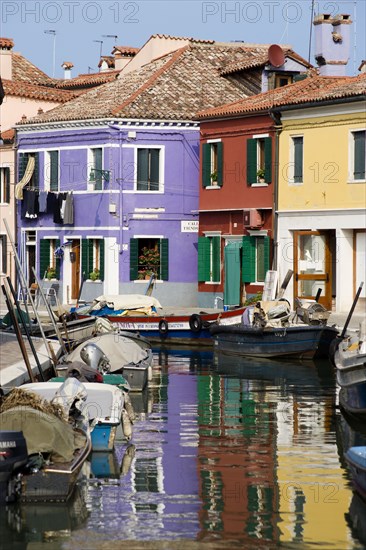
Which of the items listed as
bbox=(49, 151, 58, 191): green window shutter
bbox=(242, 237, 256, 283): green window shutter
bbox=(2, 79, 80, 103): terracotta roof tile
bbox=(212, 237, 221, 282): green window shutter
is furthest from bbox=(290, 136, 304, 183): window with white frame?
bbox=(2, 79, 80, 103): terracotta roof tile

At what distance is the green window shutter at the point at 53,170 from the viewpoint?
53156 mm

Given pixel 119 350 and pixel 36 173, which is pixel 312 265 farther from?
pixel 119 350

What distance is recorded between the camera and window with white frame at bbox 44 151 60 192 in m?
53.1

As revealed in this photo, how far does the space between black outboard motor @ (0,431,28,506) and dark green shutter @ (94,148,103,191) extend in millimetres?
33701

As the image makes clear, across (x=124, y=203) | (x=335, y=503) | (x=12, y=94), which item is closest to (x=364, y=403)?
(x=335, y=503)

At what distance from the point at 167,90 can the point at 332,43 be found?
270 inches

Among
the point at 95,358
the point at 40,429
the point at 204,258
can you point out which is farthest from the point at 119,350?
the point at 204,258

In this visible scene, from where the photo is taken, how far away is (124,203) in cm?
5050

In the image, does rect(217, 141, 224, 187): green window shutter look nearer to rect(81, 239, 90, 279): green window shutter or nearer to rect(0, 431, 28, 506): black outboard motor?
rect(81, 239, 90, 279): green window shutter

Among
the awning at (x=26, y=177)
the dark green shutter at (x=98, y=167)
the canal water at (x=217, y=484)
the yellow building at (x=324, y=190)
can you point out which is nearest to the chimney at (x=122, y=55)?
the awning at (x=26, y=177)

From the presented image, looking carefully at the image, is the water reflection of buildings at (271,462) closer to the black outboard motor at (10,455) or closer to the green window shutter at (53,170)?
the black outboard motor at (10,455)

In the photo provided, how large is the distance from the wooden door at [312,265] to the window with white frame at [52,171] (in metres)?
11.6

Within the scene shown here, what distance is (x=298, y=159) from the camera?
45188 millimetres

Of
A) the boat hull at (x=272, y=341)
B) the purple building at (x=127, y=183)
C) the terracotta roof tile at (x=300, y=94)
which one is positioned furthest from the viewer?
the purple building at (x=127, y=183)
